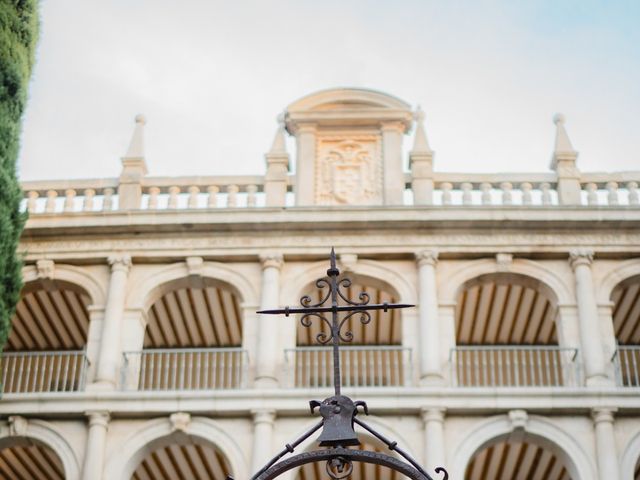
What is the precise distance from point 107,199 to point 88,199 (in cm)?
36

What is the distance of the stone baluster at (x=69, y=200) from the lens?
2156 centimetres

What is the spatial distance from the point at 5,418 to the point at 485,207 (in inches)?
362

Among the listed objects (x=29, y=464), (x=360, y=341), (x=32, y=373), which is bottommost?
(x=29, y=464)

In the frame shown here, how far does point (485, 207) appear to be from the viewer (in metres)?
20.7

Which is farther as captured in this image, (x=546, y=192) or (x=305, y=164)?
(x=305, y=164)

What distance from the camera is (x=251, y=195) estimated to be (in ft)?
70.0

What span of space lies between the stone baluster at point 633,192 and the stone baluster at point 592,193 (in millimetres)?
613

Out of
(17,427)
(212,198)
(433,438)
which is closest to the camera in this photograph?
(433,438)

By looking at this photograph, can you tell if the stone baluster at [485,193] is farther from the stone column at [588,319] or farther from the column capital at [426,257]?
the stone column at [588,319]

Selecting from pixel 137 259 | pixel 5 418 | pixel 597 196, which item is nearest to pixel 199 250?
pixel 137 259

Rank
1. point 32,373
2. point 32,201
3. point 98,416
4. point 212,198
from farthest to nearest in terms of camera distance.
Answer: point 32,373, point 32,201, point 212,198, point 98,416

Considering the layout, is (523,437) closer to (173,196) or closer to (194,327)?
(194,327)

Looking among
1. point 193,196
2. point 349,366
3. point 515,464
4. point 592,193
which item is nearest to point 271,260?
point 193,196

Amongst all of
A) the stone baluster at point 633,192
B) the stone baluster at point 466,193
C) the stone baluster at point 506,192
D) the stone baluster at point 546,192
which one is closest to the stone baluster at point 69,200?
the stone baluster at point 466,193
